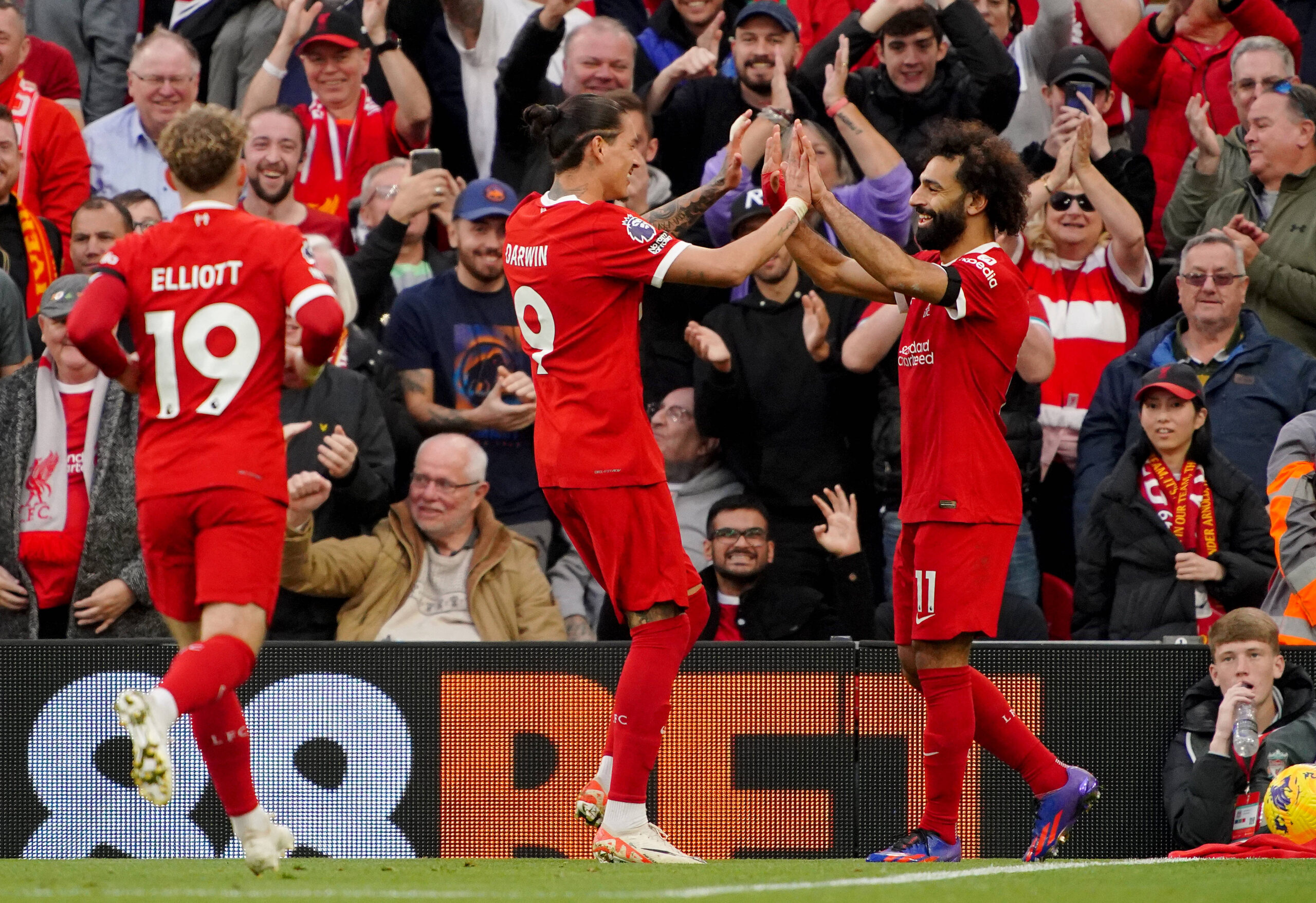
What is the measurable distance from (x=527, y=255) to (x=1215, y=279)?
13.4 feet

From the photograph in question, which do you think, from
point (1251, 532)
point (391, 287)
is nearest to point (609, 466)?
point (1251, 532)

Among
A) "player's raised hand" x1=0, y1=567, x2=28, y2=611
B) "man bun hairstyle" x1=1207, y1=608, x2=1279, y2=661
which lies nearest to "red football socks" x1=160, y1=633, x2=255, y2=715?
→ "player's raised hand" x1=0, y1=567, x2=28, y2=611

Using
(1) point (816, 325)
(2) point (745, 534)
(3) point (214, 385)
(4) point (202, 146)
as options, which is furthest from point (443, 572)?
(4) point (202, 146)

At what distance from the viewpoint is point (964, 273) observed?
5.91 m

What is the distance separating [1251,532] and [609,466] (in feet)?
11.5

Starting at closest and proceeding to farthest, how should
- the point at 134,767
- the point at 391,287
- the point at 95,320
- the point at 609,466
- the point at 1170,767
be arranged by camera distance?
the point at 134,767, the point at 95,320, the point at 609,466, the point at 1170,767, the point at 391,287

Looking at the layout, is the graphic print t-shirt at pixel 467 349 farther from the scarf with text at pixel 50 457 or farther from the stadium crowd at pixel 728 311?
the scarf with text at pixel 50 457

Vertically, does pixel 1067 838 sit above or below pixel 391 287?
below

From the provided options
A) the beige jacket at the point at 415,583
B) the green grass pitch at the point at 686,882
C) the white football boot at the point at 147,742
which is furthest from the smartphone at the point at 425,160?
the white football boot at the point at 147,742

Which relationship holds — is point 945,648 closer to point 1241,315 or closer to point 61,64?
point 1241,315

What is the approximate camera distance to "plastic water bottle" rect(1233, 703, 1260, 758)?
6.62m

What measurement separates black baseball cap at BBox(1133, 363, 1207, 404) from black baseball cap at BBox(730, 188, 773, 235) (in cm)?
211

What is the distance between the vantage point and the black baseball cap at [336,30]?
33.6ft

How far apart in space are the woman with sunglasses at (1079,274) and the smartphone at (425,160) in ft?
10.3
